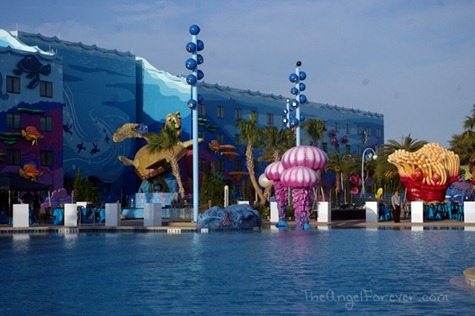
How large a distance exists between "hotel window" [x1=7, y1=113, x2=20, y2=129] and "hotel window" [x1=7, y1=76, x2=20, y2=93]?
60.2 inches

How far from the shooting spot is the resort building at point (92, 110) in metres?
49.5

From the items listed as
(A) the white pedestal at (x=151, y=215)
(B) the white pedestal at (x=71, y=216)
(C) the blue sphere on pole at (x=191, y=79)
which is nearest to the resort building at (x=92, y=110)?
(B) the white pedestal at (x=71, y=216)

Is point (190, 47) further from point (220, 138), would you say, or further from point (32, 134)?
point (220, 138)

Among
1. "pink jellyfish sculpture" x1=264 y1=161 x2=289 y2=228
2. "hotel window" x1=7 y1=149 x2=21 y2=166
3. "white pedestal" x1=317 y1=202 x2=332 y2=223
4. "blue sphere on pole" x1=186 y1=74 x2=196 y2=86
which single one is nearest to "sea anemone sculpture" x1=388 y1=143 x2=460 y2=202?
"white pedestal" x1=317 y1=202 x2=332 y2=223

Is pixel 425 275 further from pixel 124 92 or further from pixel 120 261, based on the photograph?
pixel 124 92

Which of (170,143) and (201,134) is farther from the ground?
(201,134)

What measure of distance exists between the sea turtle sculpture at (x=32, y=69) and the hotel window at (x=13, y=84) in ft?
1.35

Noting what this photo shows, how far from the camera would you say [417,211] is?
35.4 meters

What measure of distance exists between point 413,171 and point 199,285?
3189 centimetres

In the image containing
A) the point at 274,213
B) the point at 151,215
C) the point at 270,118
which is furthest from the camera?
the point at 270,118

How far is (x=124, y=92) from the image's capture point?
60688 mm

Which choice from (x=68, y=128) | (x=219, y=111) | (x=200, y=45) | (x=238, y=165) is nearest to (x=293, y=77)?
(x=200, y=45)

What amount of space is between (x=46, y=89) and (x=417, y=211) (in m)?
27.1

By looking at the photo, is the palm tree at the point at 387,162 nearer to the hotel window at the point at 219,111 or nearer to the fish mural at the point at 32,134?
the hotel window at the point at 219,111
